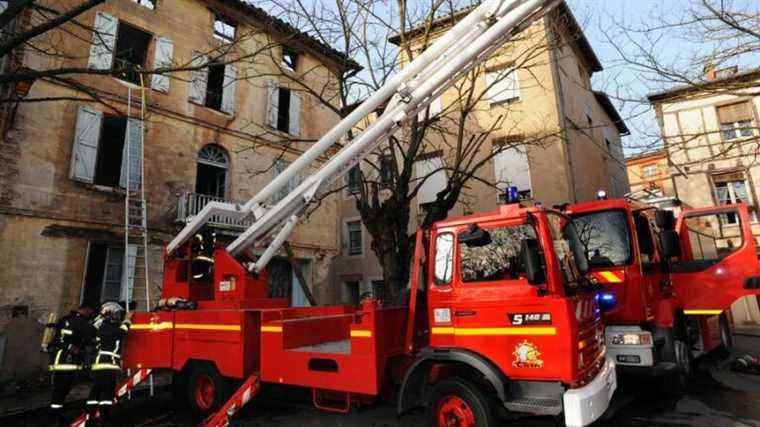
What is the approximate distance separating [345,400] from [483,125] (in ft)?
43.6

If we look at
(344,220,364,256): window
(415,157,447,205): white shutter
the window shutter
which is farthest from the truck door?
(344,220,364,256): window

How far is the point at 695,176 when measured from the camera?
1858cm

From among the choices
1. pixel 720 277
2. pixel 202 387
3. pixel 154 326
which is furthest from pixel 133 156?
pixel 720 277

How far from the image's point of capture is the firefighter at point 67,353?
6.40 m

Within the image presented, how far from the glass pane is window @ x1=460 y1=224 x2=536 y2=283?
5.0 inches

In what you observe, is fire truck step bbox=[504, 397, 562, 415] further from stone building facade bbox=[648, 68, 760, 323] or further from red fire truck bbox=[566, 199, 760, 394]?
stone building facade bbox=[648, 68, 760, 323]

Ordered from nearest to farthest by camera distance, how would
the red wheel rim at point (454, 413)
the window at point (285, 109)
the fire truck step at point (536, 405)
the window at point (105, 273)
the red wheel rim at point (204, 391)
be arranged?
1. the fire truck step at point (536, 405)
2. the red wheel rim at point (454, 413)
3. the red wheel rim at point (204, 391)
4. the window at point (105, 273)
5. the window at point (285, 109)

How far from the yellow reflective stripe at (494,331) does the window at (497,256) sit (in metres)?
0.51

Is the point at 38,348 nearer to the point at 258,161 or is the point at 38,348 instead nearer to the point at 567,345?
the point at 258,161

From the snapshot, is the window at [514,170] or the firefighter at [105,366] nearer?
the firefighter at [105,366]

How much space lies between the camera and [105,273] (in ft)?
37.7

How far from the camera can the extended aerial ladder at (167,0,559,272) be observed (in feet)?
16.8

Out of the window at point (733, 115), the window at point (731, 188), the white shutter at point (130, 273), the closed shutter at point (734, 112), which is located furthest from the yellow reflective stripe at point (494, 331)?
the closed shutter at point (734, 112)

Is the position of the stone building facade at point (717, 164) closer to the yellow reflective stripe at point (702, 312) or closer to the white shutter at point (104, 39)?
the yellow reflective stripe at point (702, 312)
